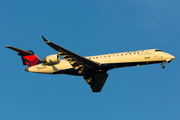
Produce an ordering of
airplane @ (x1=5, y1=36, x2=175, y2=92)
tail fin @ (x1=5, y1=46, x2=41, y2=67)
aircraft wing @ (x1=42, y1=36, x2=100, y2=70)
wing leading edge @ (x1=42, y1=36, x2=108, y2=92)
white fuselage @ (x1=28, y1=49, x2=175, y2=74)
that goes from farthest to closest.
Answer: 1. tail fin @ (x1=5, y1=46, x2=41, y2=67)
2. white fuselage @ (x1=28, y1=49, x2=175, y2=74)
3. airplane @ (x1=5, y1=36, x2=175, y2=92)
4. aircraft wing @ (x1=42, y1=36, x2=100, y2=70)
5. wing leading edge @ (x1=42, y1=36, x2=108, y2=92)

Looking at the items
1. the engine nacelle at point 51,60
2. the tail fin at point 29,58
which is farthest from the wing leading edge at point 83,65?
the tail fin at point 29,58

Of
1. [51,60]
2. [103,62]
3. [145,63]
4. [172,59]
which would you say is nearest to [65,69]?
[51,60]

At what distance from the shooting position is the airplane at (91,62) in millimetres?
25938

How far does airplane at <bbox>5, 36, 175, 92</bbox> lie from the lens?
85.1 ft

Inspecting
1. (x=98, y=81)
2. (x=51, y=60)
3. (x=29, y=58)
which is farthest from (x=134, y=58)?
Result: (x=29, y=58)

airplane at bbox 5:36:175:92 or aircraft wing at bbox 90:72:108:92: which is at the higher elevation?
airplane at bbox 5:36:175:92

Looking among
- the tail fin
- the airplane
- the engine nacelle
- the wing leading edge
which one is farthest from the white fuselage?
the tail fin

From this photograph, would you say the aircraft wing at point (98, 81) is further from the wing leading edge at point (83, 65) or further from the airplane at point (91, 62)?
the airplane at point (91, 62)

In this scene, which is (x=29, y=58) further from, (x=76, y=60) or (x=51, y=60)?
(x=76, y=60)

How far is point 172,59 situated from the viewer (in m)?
25.8

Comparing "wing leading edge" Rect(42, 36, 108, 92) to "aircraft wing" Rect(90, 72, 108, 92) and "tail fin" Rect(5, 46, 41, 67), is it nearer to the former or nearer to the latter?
"aircraft wing" Rect(90, 72, 108, 92)

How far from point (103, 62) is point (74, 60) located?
10.8 feet

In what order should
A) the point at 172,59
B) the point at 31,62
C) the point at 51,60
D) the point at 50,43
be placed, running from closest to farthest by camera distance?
the point at 50,43 → the point at 172,59 → the point at 51,60 → the point at 31,62

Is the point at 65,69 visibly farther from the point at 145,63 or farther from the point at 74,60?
the point at 145,63
